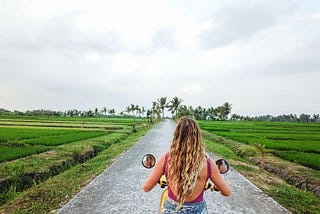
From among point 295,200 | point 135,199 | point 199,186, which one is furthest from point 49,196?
point 199,186

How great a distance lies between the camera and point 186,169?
1955 mm

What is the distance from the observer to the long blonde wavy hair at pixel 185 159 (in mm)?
1944

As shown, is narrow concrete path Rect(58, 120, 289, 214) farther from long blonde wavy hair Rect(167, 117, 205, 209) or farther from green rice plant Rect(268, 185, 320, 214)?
long blonde wavy hair Rect(167, 117, 205, 209)

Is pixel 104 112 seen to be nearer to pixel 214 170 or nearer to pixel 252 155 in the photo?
pixel 252 155

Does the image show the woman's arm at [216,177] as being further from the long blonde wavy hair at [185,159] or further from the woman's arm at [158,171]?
the woman's arm at [158,171]

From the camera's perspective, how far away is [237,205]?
556cm

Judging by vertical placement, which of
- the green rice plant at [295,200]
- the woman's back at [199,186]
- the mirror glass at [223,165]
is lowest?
the green rice plant at [295,200]

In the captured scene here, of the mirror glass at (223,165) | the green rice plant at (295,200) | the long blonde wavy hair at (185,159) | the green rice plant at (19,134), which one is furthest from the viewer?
the green rice plant at (19,134)

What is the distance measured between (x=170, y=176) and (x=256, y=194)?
16.6 feet

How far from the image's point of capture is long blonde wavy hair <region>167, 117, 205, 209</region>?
194cm

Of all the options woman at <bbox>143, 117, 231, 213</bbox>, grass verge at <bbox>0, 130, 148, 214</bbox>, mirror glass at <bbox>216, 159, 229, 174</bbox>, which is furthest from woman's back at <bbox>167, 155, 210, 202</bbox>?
grass verge at <bbox>0, 130, 148, 214</bbox>

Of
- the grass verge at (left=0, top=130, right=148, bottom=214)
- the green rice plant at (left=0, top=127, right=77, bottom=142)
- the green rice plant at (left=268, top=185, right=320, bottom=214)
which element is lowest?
the green rice plant at (left=268, top=185, right=320, bottom=214)

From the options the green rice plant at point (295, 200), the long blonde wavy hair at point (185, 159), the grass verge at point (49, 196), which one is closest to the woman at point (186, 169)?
the long blonde wavy hair at point (185, 159)

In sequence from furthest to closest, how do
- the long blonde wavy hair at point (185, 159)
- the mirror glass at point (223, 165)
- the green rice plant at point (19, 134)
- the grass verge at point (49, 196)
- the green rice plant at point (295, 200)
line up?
the green rice plant at point (19, 134), the green rice plant at point (295, 200), the grass verge at point (49, 196), the mirror glass at point (223, 165), the long blonde wavy hair at point (185, 159)
